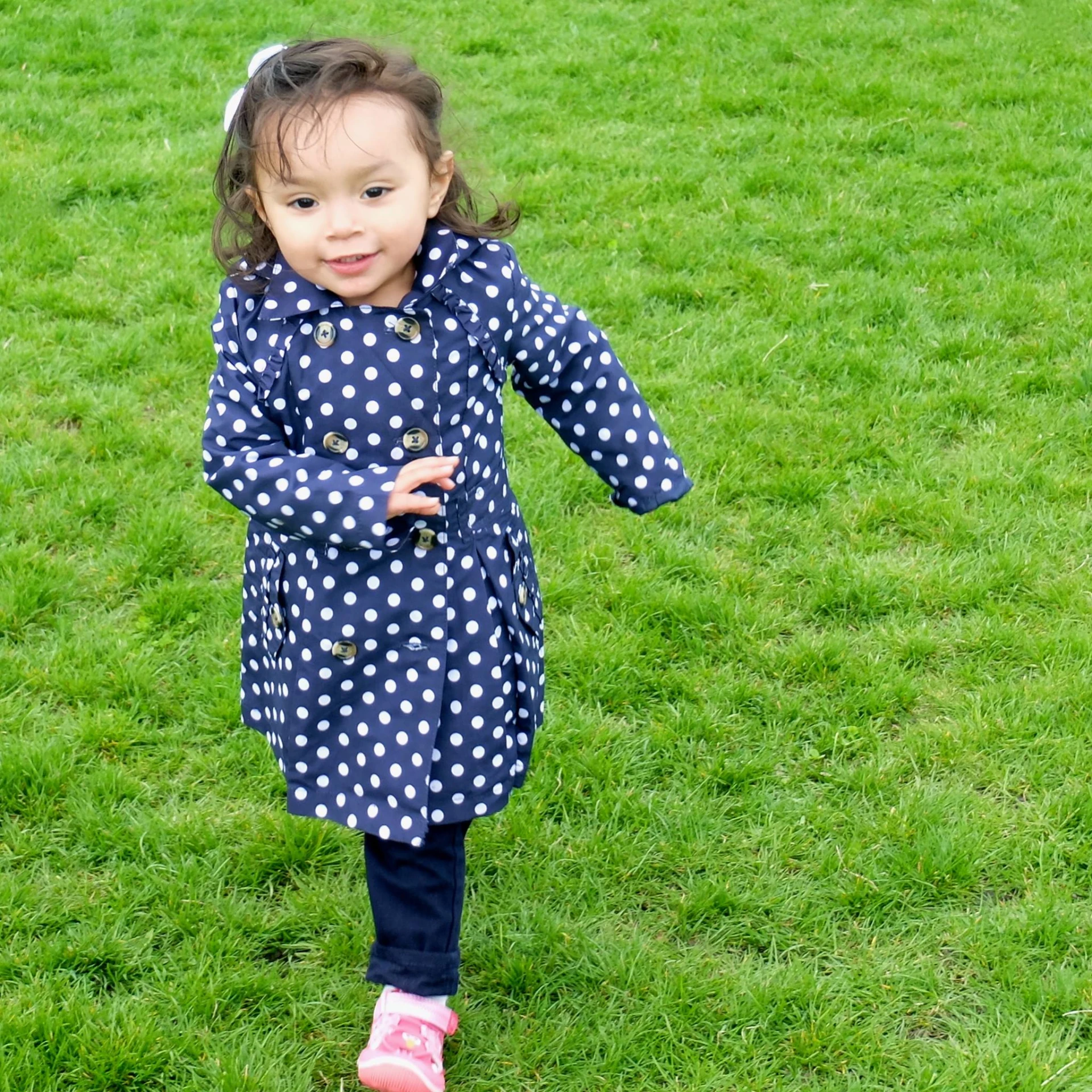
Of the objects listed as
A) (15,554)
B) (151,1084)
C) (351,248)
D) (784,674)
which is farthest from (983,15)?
(151,1084)

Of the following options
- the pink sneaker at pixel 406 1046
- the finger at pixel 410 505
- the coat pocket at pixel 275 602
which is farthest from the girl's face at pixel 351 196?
the pink sneaker at pixel 406 1046

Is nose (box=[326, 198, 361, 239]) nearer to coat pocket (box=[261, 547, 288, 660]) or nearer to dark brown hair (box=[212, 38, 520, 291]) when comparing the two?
dark brown hair (box=[212, 38, 520, 291])

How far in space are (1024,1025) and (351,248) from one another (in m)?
1.89


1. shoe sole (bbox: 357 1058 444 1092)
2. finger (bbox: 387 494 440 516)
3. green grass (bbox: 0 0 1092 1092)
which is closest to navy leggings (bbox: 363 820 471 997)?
shoe sole (bbox: 357 1058 444 1092)

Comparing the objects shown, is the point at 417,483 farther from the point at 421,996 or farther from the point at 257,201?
the point at 421,996

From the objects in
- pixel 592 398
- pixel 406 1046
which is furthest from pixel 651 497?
pixel 406 1046

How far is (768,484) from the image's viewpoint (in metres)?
4.30

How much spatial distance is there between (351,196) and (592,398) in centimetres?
54

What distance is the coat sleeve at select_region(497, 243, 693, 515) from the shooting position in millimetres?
2414

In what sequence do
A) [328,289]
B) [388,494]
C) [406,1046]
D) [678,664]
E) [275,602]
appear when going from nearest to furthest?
[388,494] → [328,289] → [275,602] → [406,1046] → [678,664]

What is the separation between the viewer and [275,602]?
2.45 metres

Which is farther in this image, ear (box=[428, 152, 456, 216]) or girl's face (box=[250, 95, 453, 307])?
ear (box=[428, 152, 456, 216])

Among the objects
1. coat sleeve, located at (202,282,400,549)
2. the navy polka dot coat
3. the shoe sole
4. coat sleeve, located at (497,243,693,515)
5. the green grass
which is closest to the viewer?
coat sleeve, located at (202,282,400,549)

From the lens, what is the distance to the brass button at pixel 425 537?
2342 millimetres
